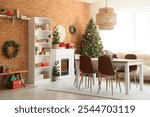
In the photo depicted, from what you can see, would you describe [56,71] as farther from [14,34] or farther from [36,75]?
[14,34]

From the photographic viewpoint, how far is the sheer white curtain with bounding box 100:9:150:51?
958 cm

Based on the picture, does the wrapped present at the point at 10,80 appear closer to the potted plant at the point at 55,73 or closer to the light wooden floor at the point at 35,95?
the light wooden floor at the point at 35,95

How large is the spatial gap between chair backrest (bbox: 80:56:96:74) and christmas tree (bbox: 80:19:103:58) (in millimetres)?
3059

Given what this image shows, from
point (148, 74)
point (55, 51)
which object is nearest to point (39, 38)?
point (55, 51)

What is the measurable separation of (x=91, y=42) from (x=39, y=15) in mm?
2596

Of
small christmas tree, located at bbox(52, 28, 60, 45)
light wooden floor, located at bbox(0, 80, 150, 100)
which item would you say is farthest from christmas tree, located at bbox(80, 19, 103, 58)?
light wooden floor, located at bbox(0, 80, 150, 100)

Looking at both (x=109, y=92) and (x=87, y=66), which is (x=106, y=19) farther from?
(x=109, y=92)

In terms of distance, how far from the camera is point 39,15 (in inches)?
327

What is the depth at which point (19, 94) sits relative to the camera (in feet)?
20.2

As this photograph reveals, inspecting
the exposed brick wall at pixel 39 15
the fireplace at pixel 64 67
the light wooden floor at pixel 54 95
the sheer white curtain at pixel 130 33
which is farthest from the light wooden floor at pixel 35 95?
the sheer white curtain at pixel 130 33

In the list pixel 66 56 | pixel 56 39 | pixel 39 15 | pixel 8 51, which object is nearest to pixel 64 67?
pixel 66 56

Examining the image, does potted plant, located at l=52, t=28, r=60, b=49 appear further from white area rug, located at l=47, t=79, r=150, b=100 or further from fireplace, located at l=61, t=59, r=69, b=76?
white area rug, located at l=47, t=79, r=150, b=100

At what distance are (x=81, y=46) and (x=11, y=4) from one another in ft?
12.0

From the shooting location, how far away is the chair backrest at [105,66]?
6223mm
